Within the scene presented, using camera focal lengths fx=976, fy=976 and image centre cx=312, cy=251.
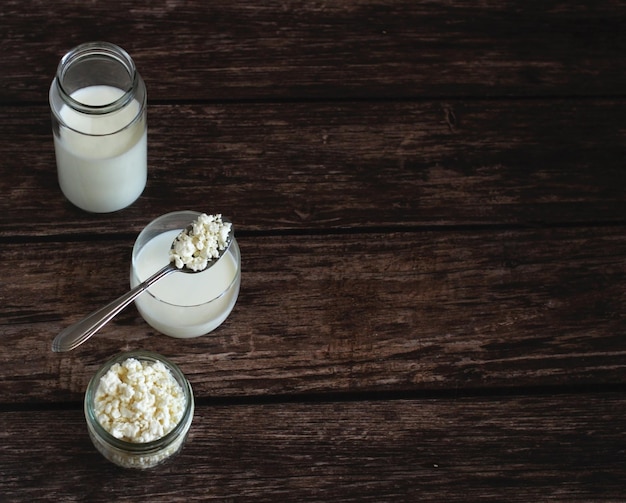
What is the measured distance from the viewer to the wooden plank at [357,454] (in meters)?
1.05

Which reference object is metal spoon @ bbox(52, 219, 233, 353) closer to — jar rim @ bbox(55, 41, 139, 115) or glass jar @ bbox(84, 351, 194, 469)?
glass jar @ bbox(84, 351, 194, 469)

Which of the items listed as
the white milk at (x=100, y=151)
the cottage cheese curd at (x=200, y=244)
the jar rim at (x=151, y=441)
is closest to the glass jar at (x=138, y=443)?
the jar rim at (x=151, y=441)

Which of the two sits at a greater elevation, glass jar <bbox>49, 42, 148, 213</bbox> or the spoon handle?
glass jar <bbox>49, 42, 148, 213</bbox>

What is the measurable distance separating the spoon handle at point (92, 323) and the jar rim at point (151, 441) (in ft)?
0.13

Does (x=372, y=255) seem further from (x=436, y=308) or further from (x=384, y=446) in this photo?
(x=384, y=446)

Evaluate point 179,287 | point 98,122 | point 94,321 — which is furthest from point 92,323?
point 98,122

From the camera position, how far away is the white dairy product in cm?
99

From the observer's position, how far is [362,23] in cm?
136

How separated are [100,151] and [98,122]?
3cm

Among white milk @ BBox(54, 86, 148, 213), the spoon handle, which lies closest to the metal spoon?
the spoon handle

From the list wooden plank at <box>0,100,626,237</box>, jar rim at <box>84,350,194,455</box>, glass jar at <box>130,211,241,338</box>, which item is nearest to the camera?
jar rim at <box>84,350,194,455</box>

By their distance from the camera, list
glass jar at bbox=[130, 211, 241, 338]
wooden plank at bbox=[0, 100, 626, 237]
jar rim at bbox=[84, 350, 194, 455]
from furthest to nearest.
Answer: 1. wooden plank at bbox=[0, 100, 626, 237]
2. glass jar at bbox=[130, 211, 241, 338]
3. jar rim at bbox=[84, 350, 194, 455]

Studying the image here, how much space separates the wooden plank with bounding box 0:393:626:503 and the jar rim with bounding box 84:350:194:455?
2.5 inches

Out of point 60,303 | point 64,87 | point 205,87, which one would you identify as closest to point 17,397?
point 60,303
